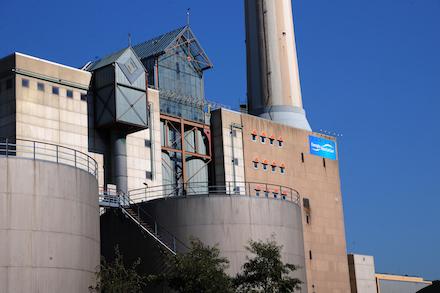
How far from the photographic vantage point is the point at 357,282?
100062 mm

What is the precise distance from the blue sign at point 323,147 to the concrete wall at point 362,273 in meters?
12.3

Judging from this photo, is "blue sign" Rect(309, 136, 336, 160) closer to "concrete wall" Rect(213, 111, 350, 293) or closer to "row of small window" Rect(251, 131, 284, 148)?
"concrete wall" Rect(213, 111, 350, 293)

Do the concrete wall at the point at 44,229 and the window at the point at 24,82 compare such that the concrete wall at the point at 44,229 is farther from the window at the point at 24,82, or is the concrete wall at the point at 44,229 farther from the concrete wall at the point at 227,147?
the concrete wall at the point at 227,147

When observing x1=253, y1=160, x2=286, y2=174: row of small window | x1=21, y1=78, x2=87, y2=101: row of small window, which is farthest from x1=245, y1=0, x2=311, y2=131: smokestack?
x1=21, y1=78, x2=87, y2=101: row of small window

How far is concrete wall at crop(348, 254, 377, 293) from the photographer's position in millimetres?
100188

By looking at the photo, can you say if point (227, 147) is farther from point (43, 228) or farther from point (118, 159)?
point (43, 228)

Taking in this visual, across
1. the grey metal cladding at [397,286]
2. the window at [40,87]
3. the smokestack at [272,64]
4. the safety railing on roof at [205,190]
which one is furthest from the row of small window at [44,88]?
the grey metal cladding at [397,286]

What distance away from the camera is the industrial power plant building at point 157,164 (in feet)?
143

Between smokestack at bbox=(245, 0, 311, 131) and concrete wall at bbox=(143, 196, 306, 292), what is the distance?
3793 centimetres

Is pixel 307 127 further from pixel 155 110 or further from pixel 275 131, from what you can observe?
pixel 155 110

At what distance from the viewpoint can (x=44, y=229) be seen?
42.9 metres

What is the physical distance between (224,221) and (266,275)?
701cm

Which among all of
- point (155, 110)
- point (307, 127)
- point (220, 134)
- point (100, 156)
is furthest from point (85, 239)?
point (307, 127)

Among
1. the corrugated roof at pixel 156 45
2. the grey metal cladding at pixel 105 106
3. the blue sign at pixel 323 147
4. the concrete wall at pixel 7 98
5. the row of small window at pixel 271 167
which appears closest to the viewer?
the concrete wall at pixel 7 98
